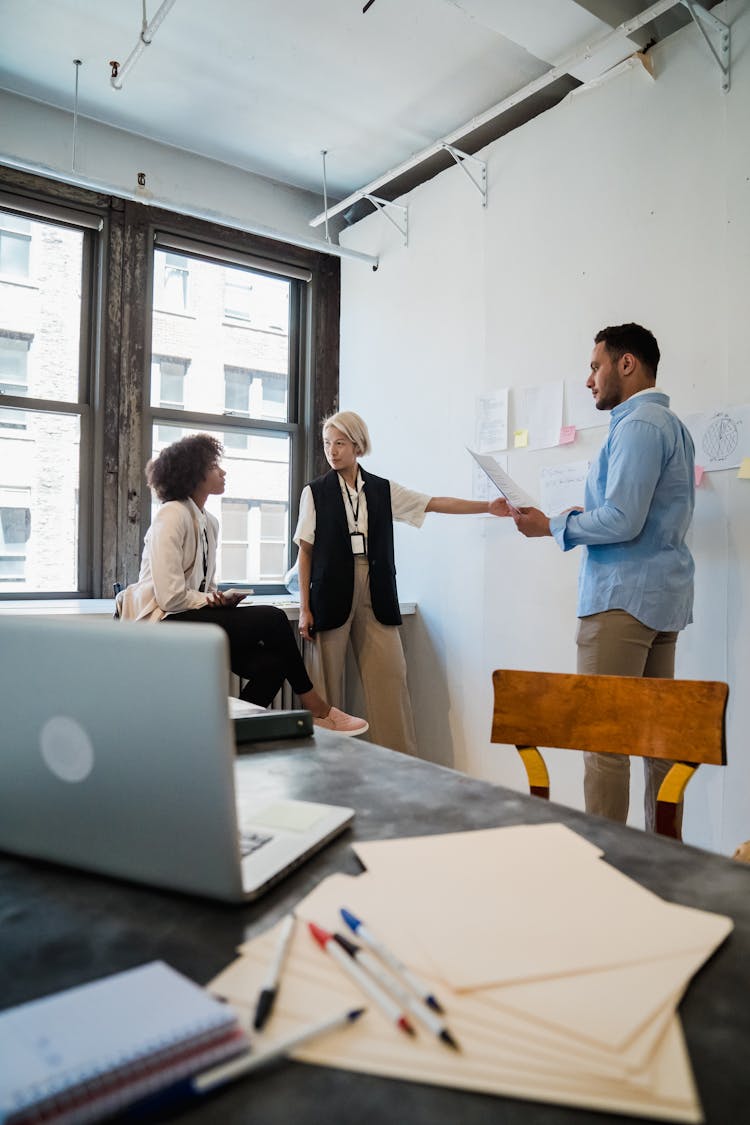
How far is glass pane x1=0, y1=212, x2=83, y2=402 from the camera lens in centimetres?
345

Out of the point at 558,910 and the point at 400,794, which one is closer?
the point at 558,910

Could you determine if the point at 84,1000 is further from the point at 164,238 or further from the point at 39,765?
the point at 164,238

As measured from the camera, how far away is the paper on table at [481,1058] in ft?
1.33

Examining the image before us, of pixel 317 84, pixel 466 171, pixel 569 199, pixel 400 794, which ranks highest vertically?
pixel 317 84

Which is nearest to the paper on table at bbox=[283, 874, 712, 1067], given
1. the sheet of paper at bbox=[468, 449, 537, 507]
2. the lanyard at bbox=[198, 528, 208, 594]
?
the sheet of paper at bbox=[468, 449, 537, 507]

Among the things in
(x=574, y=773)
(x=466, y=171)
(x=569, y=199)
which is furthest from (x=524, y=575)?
(x=466, y=171)

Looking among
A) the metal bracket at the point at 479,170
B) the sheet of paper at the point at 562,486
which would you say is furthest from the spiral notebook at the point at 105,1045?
the metal bracket at the point at 479,170

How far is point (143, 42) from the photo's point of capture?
266 centimetres

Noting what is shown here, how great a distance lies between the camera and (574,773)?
2959mm

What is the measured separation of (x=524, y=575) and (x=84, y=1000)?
2837mm

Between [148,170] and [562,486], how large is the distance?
2452 millimetres

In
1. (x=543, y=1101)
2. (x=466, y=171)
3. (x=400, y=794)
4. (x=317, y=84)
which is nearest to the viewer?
(x=543, y=1101)

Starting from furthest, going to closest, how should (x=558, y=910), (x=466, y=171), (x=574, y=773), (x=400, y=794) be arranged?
(x=466, y=171) < (x=574, y=773) < (x=400, y=794) < (x=558, y=910)

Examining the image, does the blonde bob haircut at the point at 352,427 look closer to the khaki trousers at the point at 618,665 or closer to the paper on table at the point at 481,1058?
the khaki trousers at the point at 618,665
